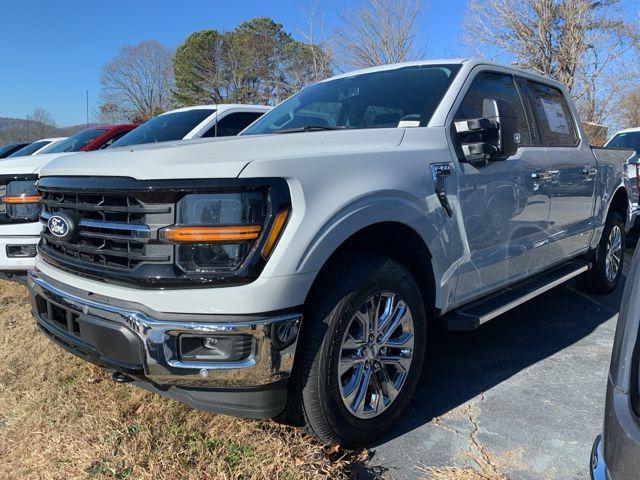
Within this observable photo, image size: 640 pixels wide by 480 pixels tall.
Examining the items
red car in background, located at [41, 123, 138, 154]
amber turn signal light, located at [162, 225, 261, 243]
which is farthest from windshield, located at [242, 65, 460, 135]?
red car in background, located at [41, 123, 138, 154]

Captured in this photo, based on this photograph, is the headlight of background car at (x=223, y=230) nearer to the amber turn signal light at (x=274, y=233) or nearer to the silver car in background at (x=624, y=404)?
the amber turn signal light at (x=274, y=233)

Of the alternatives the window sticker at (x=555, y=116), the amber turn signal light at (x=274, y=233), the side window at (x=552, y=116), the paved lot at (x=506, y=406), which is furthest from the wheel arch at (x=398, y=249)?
the window sticker at (x=555, y=116)

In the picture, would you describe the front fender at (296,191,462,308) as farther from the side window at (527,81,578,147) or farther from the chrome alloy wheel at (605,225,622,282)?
the chrome alloy wheel at (605,225,622,282)

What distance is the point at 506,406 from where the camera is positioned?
3061 millimetres

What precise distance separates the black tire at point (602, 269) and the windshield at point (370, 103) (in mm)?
2743

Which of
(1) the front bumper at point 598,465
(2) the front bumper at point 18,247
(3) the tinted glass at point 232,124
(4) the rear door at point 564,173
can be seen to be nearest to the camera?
(1) the front bumper at point 598,465

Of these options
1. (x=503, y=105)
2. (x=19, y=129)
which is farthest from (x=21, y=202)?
(x=19, y=129)

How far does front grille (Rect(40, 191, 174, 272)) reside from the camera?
6.82ft

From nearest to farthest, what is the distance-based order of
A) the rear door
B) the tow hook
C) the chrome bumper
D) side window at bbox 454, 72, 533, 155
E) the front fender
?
the chrome bumper < the front fender < the tow hook < side window at bbox 454, 72, 533, 155 < the rear door

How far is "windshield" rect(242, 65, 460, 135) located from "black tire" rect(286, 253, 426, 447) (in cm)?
100

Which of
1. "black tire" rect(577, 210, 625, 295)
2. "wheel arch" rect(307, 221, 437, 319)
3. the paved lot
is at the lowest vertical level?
the paved lot

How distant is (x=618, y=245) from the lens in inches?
217

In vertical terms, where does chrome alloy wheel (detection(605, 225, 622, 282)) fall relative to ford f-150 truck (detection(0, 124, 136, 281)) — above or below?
below

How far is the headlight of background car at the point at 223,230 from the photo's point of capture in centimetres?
202
